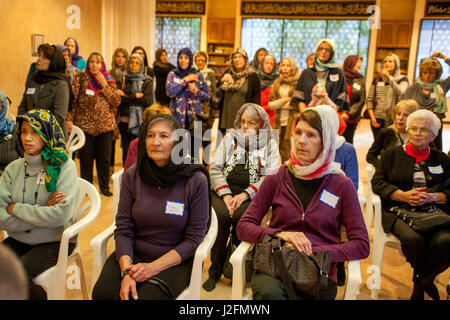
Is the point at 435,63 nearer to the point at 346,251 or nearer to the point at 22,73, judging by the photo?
the point at 346,251

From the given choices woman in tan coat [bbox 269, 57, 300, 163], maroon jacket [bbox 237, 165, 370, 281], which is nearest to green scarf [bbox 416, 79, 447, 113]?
woman in tan coat [bbox 269, 57, 300, 163]

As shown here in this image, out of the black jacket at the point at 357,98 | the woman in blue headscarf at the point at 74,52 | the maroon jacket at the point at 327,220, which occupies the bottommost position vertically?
the maroon jacket at the point at 327,220

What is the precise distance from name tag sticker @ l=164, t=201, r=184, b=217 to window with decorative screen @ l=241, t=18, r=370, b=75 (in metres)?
10.5

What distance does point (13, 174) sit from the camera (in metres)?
1.89

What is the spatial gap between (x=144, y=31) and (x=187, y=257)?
618 cm

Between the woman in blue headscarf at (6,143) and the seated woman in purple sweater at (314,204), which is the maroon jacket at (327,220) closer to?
the seated woman in purple sweater at (314,204)

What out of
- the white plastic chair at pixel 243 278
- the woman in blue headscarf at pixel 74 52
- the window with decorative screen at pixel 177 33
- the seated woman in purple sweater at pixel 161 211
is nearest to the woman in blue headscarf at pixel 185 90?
the woman in blue headscarf at pixel 74 52

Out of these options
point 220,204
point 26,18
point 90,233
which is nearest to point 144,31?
point 26,18

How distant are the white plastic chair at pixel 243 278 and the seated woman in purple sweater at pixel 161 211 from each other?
0.20 meters

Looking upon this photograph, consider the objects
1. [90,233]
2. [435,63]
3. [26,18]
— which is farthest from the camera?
[26,18]

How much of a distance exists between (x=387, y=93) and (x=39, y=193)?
4007 mm

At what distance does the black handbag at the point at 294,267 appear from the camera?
1487 mm

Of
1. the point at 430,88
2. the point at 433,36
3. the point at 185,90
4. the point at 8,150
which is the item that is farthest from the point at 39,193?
the point at 433,36

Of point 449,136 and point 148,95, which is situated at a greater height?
point 148,95
